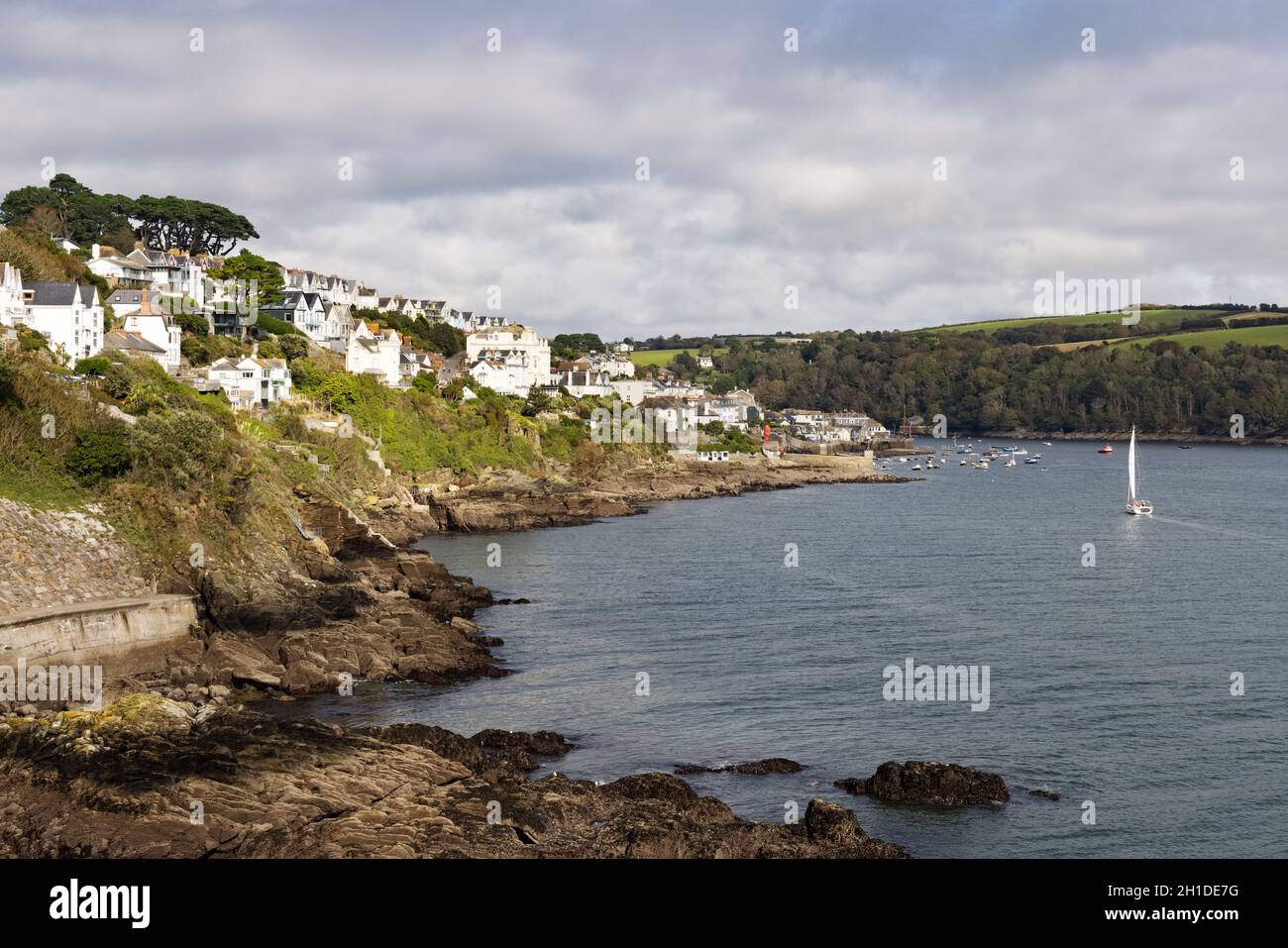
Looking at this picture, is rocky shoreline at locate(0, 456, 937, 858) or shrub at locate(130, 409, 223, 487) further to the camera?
shrub at locate(130, 409, 223, 487)

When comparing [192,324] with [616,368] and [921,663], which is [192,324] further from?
[616,368]

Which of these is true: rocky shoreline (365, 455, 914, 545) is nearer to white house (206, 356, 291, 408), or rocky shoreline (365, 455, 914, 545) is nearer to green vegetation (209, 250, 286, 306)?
white house (206, 356, 291, 408)

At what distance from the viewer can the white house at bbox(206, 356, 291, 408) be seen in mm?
67575

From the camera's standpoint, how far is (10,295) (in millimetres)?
58438

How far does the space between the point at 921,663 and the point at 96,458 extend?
28.1 meters

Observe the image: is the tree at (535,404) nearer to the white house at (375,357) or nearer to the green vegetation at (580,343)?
the white house at (375,357)

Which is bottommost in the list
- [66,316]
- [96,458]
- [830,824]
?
[830,824]

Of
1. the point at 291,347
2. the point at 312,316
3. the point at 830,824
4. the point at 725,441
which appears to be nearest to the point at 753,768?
the point at 830,824

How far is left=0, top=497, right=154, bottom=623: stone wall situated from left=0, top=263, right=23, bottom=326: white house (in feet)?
85.0

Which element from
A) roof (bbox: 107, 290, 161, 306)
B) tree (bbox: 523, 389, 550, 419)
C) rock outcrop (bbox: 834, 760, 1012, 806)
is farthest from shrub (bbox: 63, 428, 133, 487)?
tree (bbox: 523, 389, 550, 419)

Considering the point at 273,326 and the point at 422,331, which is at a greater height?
the point at 422,331

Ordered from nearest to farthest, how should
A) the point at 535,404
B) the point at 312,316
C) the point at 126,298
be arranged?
the point at 126,298 → the point at 312,316 → the point at 535,404

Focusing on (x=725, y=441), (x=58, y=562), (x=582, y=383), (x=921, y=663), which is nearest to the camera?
(x=58, y=562)
